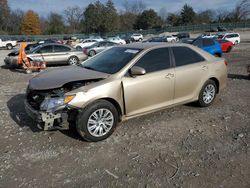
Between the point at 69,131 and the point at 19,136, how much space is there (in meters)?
0.90

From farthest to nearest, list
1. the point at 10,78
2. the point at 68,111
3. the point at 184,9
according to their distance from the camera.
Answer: the point at 184,9 → the point at 10,78 → the point at 68,111

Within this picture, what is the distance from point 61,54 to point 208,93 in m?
9.67

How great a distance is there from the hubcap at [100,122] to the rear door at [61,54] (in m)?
9.89

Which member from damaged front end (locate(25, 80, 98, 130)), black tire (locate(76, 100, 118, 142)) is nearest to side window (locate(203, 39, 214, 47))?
black tire (locate(76, 100, 118, 142))

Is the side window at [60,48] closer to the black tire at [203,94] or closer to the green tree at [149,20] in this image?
the black tire at [203,94]

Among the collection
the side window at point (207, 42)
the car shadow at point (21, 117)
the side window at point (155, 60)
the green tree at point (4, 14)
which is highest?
the green tree at point (4, 14)

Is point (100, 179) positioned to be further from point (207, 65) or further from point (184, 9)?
point (184, 9)

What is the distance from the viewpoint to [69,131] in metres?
4.52

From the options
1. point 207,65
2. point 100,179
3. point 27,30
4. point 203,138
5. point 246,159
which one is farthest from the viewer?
point 27,30

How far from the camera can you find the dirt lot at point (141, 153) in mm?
3176

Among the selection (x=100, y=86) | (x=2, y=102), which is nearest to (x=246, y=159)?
(x=100, y=86)

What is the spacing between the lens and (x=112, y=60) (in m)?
4.80

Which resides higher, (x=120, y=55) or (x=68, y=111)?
(x=120, y=55)

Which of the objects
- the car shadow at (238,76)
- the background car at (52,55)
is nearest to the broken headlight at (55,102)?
the car shadow at (238,76)
